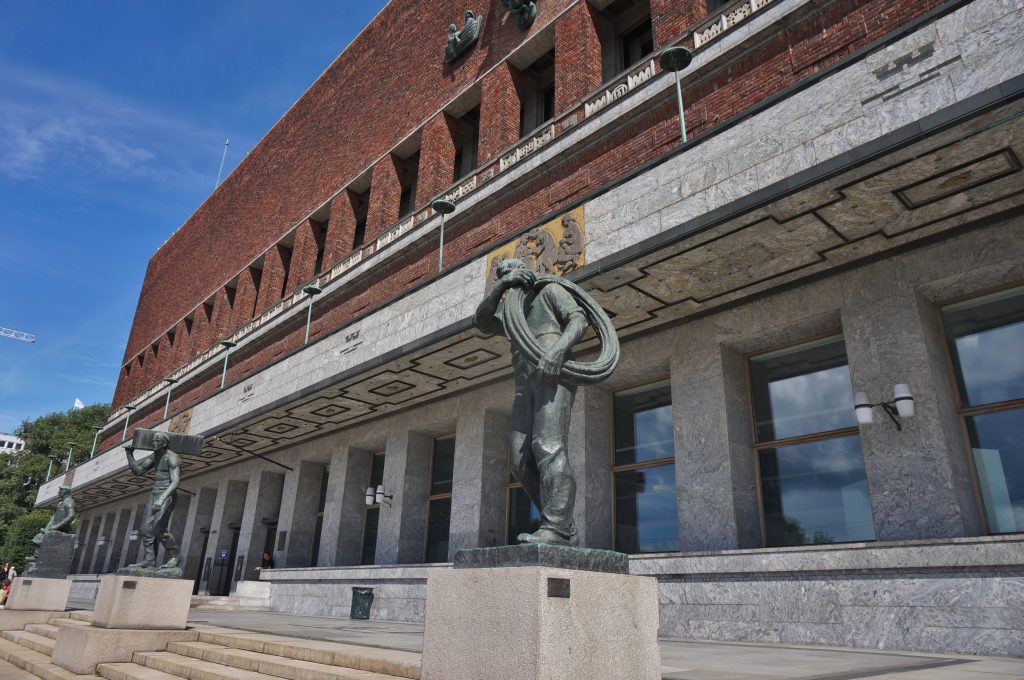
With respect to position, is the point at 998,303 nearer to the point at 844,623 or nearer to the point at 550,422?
the point at 844,623

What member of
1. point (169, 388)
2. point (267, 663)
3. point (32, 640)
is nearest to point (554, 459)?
point (267, 663)

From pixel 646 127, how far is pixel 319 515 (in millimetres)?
15305

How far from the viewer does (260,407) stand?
17766 millimetres

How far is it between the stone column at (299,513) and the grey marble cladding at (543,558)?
1757cm

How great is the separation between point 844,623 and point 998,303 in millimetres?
4927

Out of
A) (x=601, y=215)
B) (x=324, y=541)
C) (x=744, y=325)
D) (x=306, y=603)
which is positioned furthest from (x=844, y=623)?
(x=324, y=541)

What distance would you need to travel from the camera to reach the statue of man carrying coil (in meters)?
4.97

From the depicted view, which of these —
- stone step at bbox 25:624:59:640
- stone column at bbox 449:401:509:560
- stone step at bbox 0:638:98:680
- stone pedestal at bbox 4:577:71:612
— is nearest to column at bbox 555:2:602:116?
stone column at bbox 449:401:509:560

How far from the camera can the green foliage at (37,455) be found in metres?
52.0

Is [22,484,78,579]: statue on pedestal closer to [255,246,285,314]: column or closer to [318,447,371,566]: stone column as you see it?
[318,447,371,566]: stone column

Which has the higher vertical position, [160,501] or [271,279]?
[271,279]

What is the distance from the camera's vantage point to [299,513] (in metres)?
20.9

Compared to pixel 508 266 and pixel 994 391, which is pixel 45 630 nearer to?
pixel 508 266

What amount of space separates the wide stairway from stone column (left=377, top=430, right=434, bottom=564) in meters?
6.99
